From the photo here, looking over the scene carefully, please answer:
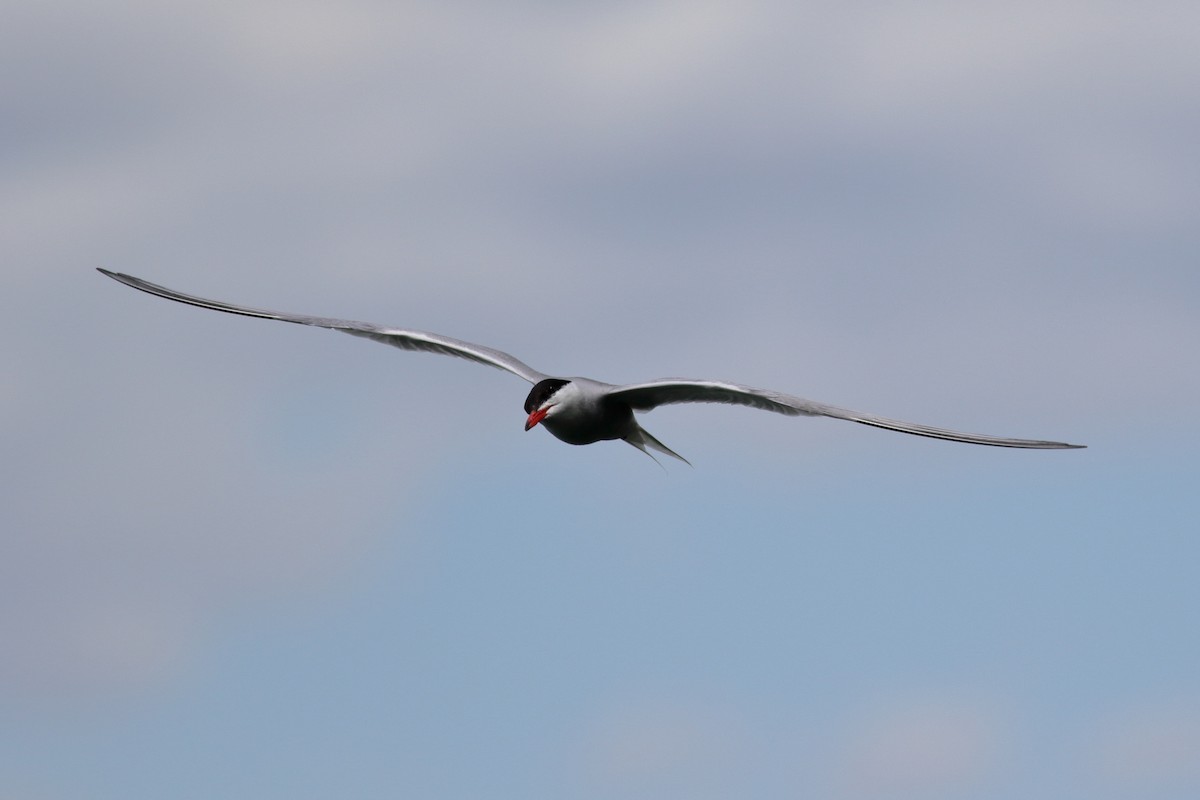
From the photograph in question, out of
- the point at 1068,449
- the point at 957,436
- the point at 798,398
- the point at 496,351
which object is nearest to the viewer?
the point at 1068,449

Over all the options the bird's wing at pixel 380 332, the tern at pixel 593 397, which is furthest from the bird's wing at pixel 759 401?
the bird's wing at pixel 380 332

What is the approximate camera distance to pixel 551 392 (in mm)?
21469

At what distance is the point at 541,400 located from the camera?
70.2 ft

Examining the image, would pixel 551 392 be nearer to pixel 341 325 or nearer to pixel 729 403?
pixel 729 403

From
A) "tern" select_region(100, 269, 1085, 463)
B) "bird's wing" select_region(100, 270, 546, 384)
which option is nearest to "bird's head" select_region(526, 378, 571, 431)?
"tern" select_region(100, 269, 1085, 463)

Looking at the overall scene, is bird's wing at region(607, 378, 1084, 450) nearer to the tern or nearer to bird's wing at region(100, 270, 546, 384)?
the tern

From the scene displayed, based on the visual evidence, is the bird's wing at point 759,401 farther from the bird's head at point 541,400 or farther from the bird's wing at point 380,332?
the bird's wing at point 380,332

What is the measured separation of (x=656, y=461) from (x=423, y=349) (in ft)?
14.0

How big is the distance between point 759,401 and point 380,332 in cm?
679

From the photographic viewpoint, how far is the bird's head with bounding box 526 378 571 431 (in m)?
21.4

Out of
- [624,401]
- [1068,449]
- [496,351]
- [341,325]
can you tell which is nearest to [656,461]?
[624,401]

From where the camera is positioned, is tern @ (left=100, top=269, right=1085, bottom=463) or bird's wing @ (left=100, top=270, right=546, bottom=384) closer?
tern @ (left=100, top=269, right=1085, bottom=463)

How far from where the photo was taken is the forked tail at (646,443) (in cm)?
2267

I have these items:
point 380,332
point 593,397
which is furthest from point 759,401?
point 380,332
